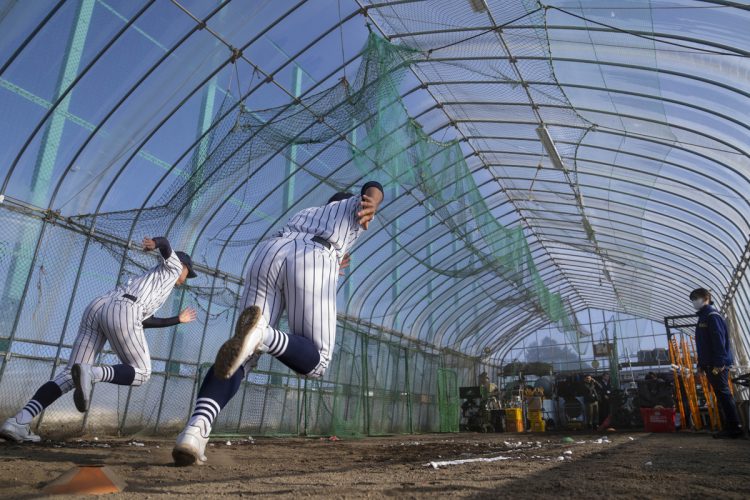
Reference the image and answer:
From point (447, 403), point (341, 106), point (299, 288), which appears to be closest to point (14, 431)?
point (299, 288)

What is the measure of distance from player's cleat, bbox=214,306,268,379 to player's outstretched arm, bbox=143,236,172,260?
7.09 ft

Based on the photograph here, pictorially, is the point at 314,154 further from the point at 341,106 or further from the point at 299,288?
the point at 299,288

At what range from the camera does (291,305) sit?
279 cm

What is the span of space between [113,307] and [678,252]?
17447mm

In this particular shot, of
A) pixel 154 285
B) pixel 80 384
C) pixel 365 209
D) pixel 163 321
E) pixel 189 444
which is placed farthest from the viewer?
pixel 163 321

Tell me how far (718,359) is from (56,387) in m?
6.85

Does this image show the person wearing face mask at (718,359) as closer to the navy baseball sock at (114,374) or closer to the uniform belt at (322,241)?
the uniform belt at (322,241)

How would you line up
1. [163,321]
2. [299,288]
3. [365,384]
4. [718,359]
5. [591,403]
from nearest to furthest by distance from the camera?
1. [299,288]
2. [163,321]
3. [718,359]
4. [365,384]
5. [591,403]

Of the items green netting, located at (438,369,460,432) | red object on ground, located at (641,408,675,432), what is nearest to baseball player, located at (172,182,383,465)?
red object on ground, located at (641,408,675,432)

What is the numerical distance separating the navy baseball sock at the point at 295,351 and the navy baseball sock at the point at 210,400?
25 cm

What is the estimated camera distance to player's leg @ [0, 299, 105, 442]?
4199 millimetres

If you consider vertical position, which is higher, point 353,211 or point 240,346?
point 353,211

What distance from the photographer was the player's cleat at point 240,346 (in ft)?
7.30

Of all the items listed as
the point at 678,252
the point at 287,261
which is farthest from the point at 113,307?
the point at 678,252
